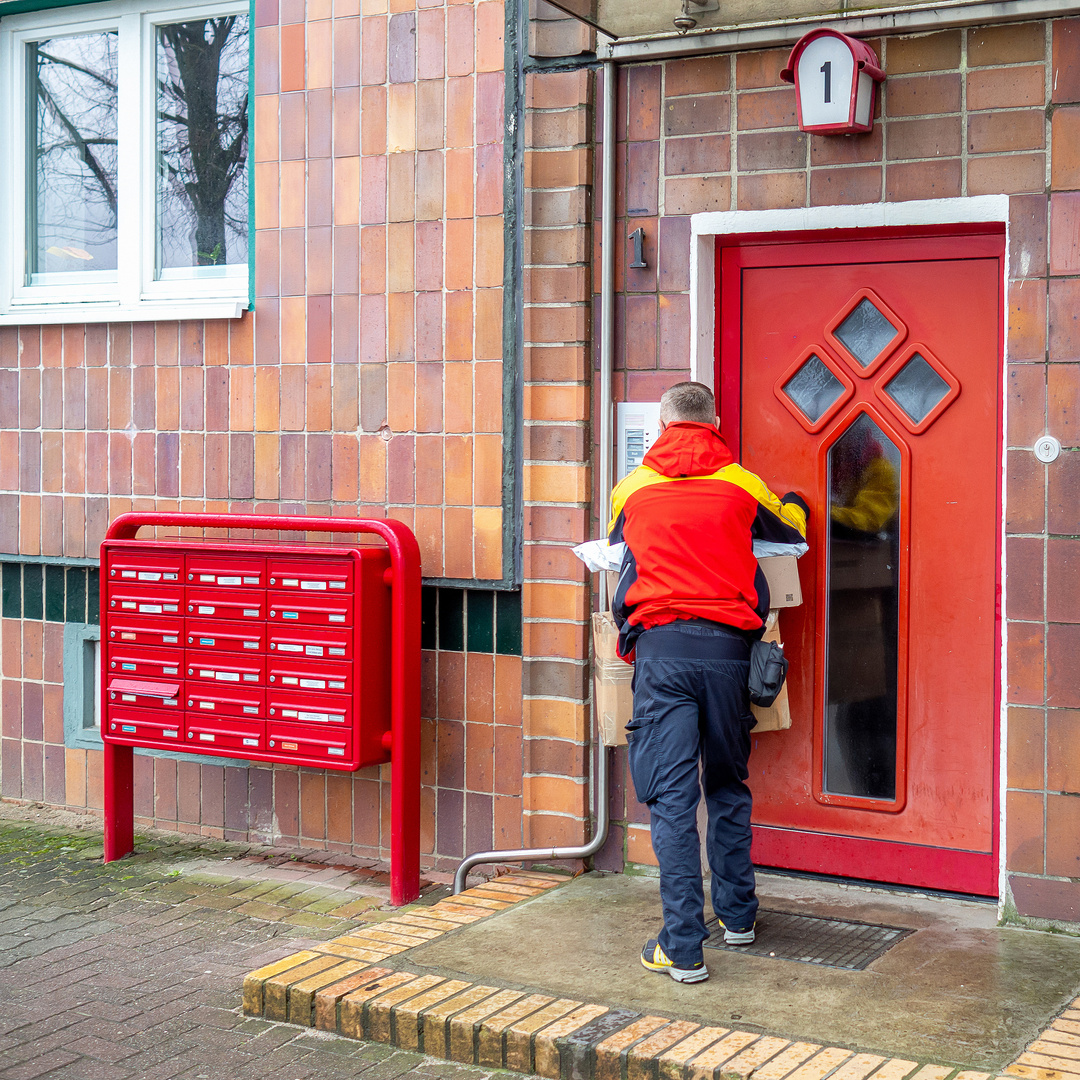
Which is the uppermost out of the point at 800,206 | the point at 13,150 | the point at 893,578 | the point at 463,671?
the point at 13,150

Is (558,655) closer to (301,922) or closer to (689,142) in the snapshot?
(301,922)

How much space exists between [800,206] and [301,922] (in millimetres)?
3314

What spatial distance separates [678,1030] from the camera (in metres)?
3.96

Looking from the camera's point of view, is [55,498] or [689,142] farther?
[55,498]

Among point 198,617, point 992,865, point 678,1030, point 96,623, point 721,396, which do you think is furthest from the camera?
point 96,623

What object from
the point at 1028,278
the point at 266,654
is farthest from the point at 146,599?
the point at 1028,278

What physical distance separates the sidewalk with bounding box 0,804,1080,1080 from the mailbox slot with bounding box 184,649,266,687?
88cm

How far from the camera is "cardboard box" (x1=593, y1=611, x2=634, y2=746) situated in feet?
16.7

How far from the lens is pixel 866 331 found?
5297 millimetres

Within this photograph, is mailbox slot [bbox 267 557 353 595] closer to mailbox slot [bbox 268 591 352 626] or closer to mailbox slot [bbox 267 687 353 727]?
mailbox slot [bbox 268 591 352 626]

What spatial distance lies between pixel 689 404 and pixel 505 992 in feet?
6.50

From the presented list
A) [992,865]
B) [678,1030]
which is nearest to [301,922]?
[678,1030]

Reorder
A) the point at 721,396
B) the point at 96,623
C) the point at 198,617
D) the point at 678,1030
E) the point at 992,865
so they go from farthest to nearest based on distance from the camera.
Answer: the point at 96,623 → the point at 198,617 → the point at 721,396 → the point at 992,865 → the point at 678,1030

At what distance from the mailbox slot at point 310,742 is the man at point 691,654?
1.38 m
